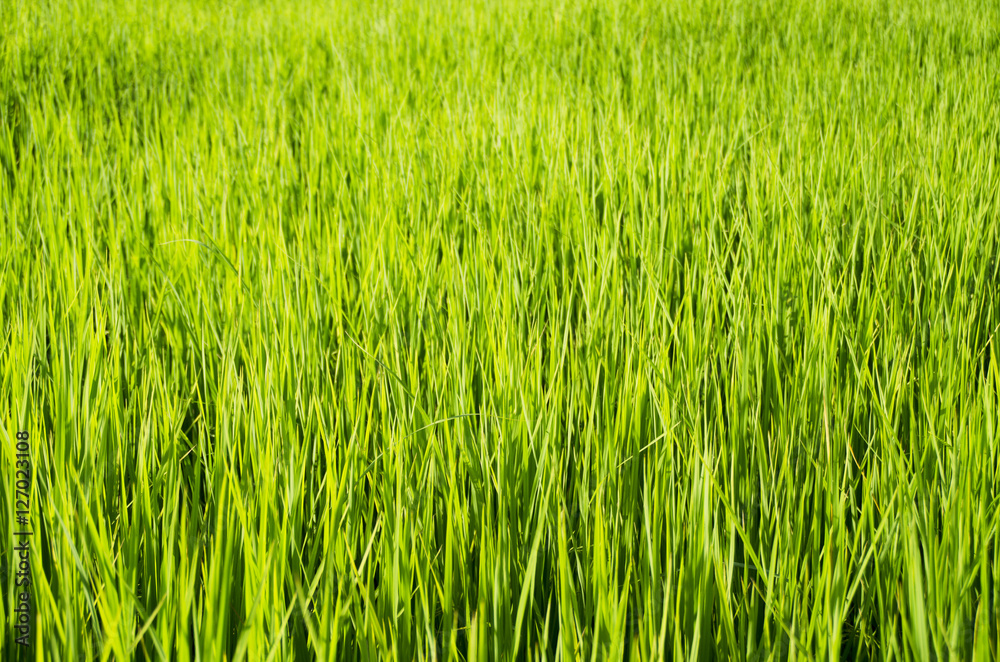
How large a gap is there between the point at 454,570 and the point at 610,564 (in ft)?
0.50

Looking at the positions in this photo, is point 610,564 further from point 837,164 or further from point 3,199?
point 3,199

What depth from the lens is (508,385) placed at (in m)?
0.83

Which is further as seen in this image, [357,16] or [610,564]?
[357,16]

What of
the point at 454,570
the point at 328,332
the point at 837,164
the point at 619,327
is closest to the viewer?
the point at 454,570

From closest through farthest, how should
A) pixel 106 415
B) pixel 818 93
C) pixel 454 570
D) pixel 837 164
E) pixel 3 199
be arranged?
pixel 454 570 → pixel 106 415 → pixel 3 199 → pixel 837 164 → pixel 818 93

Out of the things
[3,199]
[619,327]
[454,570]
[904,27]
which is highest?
[904,27]

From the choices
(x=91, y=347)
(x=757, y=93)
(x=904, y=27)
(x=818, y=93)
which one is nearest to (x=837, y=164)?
(x=818, y=93)

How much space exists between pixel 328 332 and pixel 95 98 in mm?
1848

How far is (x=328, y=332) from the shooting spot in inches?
44.3

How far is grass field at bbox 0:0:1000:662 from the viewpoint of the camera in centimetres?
59

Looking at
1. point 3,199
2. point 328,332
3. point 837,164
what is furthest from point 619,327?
point 3,199

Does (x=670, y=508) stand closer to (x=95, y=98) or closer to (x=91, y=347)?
(x=91, y=347)

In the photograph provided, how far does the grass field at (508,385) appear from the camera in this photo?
590 millimetres

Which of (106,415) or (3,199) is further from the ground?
(3,199)
